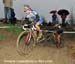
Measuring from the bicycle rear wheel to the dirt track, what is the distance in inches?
6.5

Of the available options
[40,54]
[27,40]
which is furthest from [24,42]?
[40,54]

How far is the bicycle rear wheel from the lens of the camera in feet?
45.6

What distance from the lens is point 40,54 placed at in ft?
45.0

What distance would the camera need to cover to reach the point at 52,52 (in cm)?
1393

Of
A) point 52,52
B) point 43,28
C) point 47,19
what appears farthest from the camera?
point 47,19

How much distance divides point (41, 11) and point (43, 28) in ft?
4.10

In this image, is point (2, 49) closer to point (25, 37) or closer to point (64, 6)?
point (25, 37)

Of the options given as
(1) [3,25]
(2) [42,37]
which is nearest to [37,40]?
(2) [42,37]

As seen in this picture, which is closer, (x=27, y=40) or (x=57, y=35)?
(x=27, y=40)

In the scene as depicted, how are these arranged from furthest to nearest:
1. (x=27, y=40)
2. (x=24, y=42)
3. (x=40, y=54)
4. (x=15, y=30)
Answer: (x=15, y=30) → (x=24, y=42) → (x=27, y=40) → (x=40, y=54)

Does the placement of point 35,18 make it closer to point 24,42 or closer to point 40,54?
point 24,42

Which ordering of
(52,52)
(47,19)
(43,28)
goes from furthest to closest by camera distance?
(47,19) → (43,28) → (52,52)

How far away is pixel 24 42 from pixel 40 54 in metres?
0.67

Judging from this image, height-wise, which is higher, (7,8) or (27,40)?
(7,8)
